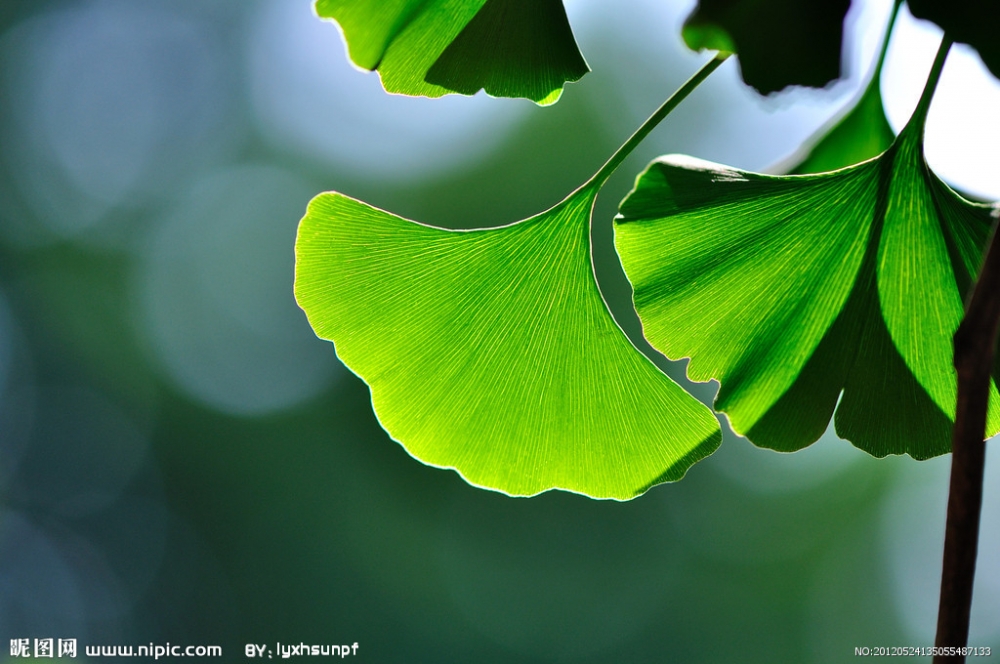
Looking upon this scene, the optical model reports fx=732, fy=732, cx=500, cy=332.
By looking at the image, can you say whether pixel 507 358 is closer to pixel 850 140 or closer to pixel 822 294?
pixel 822 294

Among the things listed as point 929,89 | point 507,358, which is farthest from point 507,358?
point 929,89

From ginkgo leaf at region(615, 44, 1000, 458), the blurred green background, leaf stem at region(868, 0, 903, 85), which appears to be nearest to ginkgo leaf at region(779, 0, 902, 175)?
leaf stem at region(868, 0, 903, 85)

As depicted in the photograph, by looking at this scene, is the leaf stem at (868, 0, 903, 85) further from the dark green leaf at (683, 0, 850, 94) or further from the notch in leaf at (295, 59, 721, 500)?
the notch in leaf at (295, 59, 721, 500)

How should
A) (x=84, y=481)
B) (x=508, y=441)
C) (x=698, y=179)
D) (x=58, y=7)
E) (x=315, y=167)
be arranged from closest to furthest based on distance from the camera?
(x=698, y=179)
(x=508, y=441)
(x=84, y=481)
(x=315, y=167)
(x=58, y=7)

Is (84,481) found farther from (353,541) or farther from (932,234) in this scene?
(932,234)

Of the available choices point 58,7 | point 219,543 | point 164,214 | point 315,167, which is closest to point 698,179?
point 219,543

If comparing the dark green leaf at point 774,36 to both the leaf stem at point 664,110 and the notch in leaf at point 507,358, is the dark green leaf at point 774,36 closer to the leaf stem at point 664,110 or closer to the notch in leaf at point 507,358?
the leaf stem at point 664,110
